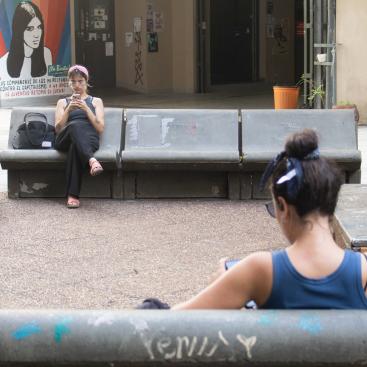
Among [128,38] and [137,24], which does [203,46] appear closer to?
[137,24]

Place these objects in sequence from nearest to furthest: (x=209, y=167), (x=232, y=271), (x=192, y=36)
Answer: (x=232, y=271) < (x=209, y=167) < (x=192, y=36)

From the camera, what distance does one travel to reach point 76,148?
8914 mm

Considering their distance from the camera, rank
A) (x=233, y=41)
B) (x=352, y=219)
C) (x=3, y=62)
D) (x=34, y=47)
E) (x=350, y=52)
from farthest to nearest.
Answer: (x=233, y=41)
(x=34, y=47)
(x=3, y=62)
(x=350, y=52)
(x=352, y=219)

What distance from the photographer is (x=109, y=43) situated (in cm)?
2167

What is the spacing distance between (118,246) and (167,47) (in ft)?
46.7

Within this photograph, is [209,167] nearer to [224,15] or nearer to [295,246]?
[295,246]

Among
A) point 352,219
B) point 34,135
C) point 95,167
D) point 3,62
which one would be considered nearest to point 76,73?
point 34,135

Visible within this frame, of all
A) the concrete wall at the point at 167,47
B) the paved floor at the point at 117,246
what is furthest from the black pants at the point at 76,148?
the concrete wall at the point at 167,47

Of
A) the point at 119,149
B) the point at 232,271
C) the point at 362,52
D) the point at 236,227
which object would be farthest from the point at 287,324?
the point at 362,52

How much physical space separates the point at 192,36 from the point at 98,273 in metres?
14.6

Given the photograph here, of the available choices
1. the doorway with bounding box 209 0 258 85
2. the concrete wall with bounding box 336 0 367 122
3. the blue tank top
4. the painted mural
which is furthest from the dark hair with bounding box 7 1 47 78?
the blue tank top

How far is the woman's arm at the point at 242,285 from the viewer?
9.24 ft

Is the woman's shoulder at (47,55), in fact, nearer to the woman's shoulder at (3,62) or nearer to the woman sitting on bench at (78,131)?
the woman's shoulder at (3,62)

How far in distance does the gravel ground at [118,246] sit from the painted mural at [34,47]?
29.6ft
